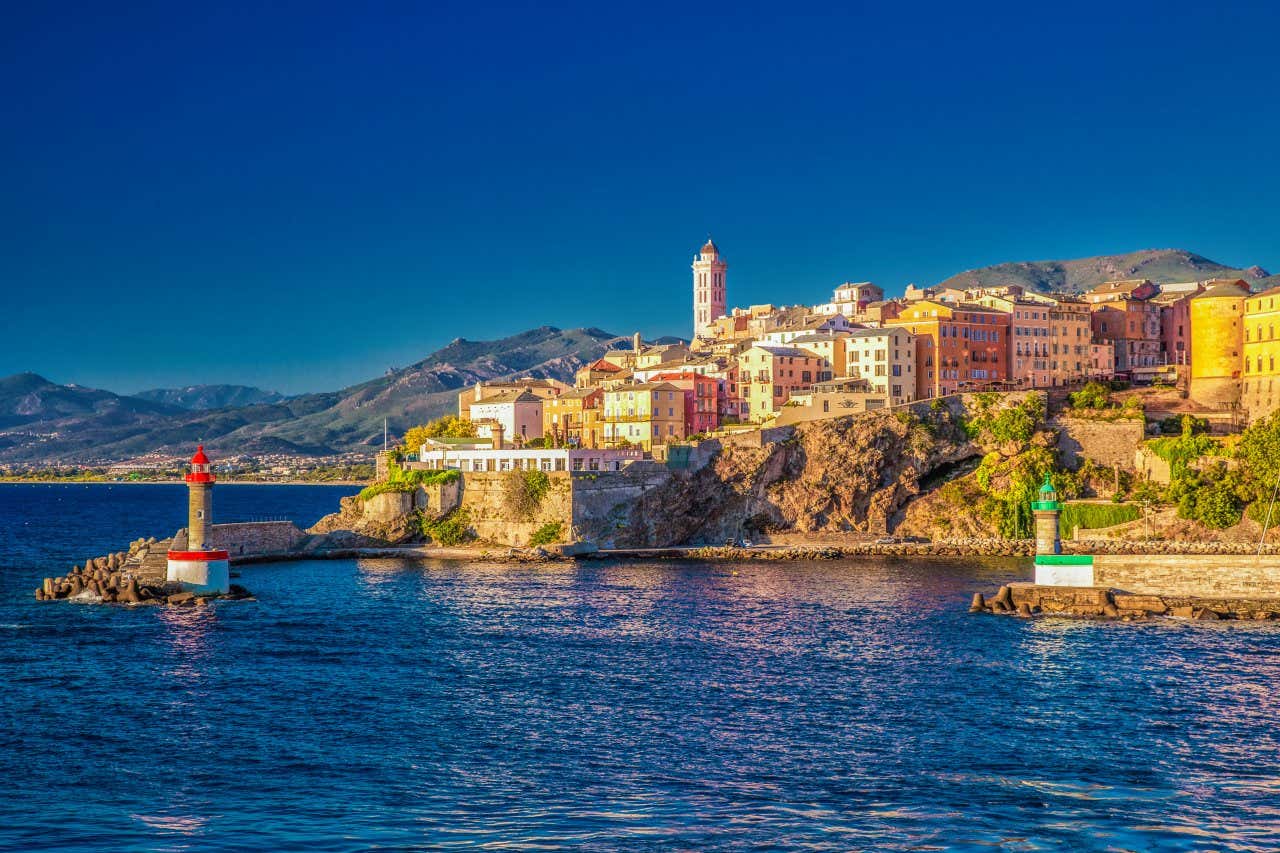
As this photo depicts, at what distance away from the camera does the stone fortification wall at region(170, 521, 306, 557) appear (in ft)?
217

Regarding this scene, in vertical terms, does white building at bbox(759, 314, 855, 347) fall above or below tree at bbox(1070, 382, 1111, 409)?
above

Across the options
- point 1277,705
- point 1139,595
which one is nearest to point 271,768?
point 1277,705

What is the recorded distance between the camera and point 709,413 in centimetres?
8481

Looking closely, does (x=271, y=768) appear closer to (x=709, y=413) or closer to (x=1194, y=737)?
(x=1194, y=737)

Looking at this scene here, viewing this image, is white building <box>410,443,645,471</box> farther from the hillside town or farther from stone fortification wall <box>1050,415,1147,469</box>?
stone fortification wall <box>1050,415,1147,469</box>

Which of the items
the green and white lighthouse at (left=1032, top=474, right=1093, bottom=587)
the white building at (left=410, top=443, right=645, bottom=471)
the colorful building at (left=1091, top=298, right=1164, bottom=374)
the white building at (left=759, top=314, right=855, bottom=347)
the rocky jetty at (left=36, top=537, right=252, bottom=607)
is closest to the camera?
the green and white lighthouse at (left=1032, top=474, right=1093, bottom=587)

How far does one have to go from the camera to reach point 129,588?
4925cm

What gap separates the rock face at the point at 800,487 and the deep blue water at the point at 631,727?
22.5m

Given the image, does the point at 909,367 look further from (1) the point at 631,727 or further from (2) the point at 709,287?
(1) the point at 631,727

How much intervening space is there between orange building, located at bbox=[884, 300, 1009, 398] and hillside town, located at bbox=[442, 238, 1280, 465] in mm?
92

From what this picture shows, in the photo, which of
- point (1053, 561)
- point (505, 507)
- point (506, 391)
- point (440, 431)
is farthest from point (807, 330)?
point (1053, 561)

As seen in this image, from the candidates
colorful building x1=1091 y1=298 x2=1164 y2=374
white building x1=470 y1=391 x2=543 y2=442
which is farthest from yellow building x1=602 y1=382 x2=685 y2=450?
colorful building x1=1091 y1=298 x2=1164 y2=374

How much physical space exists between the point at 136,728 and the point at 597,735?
10222mm

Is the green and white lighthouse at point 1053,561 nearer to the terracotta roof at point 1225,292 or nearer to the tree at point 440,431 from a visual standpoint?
the terracotta roof at point 1225,292
